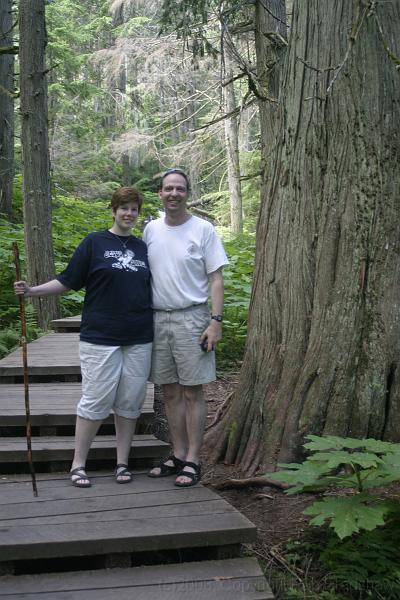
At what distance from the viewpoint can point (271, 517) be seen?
416cm

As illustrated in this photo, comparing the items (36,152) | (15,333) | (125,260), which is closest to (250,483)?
(125,260)

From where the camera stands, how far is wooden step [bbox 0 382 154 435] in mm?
5062

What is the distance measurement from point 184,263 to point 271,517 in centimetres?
173

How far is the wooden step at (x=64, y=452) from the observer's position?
4.55 meters

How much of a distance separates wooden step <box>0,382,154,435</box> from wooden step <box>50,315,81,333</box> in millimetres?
2997

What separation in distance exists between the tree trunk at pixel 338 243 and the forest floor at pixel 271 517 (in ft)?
0.66

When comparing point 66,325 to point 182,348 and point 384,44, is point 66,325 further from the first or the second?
point 384,44

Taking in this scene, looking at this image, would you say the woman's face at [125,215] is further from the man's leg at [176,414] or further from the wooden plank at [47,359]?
the wooden plank at [47,359]

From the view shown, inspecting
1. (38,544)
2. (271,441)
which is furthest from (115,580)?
(271,441)

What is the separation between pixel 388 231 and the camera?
173 inches

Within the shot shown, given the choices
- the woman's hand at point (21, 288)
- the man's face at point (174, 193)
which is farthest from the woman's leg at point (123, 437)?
the man's face at point (174, 193)

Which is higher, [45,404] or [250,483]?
[45,404]

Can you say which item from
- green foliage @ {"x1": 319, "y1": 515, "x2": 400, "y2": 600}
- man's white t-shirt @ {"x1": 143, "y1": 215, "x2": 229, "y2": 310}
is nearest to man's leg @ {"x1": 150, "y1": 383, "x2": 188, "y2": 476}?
man's white t-shirt @ {"x1": 143, "y1": 215, "x2": 229, "y2": 310}

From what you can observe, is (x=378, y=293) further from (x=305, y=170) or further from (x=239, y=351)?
(x=239, y=351)
